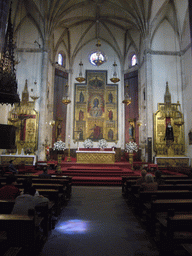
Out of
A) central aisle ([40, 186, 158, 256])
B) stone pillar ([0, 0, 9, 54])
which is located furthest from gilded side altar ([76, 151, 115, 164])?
stone pillar ([0, 0, 9, 54])

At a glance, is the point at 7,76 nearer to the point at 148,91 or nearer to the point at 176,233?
the point at 176,233

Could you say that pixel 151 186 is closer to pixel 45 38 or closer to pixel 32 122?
pixel 32 122

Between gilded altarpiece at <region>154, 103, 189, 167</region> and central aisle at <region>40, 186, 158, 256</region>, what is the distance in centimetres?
1261

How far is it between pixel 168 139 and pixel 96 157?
22.3 ft

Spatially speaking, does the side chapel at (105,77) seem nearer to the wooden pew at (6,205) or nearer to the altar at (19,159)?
the altar at (19,159)

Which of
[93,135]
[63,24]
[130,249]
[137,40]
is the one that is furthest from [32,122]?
[130,249]

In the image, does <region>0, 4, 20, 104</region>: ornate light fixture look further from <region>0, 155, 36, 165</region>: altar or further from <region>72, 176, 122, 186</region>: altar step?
<region>0, 155, 36, 165</region>: altar

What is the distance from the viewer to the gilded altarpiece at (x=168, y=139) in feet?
58.7

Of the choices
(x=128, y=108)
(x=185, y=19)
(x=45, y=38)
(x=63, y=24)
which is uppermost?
(x=63, y=24)

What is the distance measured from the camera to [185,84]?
1944cm

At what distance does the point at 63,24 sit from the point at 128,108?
11.9 meters

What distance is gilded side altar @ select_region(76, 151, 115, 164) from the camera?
1639 centimetres

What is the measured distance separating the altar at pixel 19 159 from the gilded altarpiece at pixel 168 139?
10.8m

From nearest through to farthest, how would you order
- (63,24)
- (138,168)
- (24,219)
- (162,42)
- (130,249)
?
(24,219) < (130,249) < (138,168) < (162,42) < (63,24)
